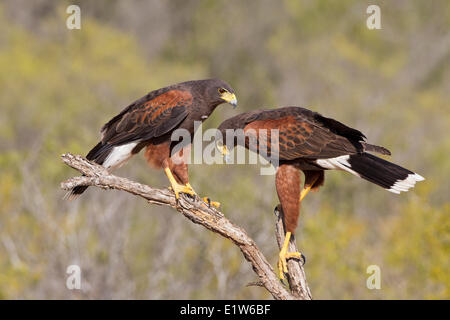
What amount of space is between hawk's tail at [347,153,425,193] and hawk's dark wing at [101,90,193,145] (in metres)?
2.13

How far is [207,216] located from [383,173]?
1994 millimetres

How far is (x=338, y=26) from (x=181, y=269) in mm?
30740

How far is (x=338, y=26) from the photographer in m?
42.1

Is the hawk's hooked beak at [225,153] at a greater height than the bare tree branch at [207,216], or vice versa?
the hawk's hooked beak at [225,153]

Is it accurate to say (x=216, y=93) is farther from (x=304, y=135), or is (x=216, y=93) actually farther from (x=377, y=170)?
(x=377, y=170)

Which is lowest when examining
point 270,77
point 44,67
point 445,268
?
point 445,268

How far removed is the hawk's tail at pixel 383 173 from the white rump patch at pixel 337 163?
1.3 inches

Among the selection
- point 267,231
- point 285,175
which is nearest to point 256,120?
point 285,175

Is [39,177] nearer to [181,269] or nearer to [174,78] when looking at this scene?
[181,269]

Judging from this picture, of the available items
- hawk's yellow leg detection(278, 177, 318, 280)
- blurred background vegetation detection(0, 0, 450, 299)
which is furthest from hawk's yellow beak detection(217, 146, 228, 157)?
blurred background vegetation detection(0, 0, 450, 299)

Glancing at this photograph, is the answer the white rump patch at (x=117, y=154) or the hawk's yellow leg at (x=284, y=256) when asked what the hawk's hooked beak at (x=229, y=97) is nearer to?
the white rump patch at (x=117, y=154)

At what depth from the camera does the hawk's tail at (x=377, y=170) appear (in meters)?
6.39

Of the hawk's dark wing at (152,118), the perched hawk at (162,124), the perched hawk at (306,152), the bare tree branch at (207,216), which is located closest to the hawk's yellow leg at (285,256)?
the perched hawk at (306,152)
